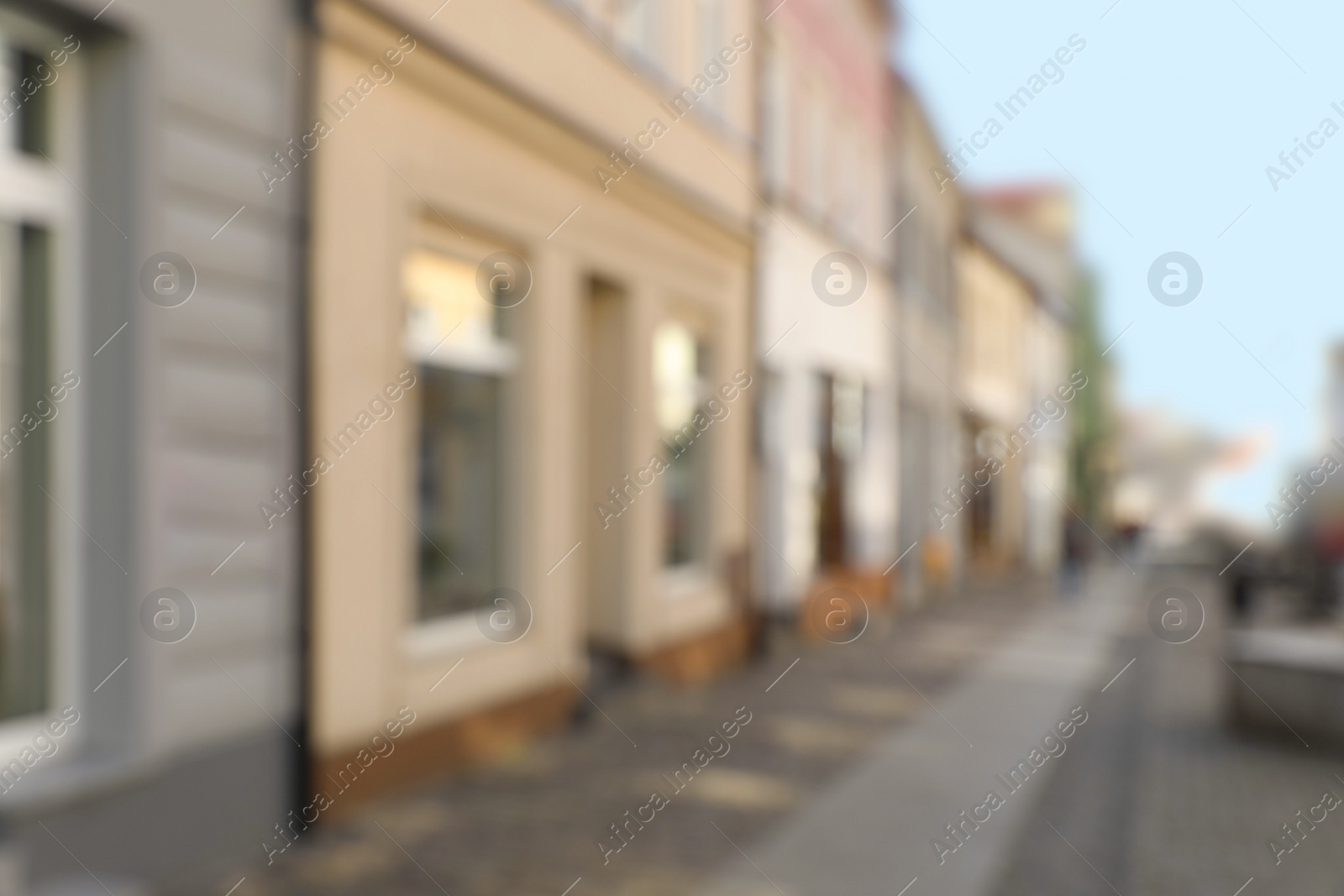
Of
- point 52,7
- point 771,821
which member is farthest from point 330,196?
point 771,821

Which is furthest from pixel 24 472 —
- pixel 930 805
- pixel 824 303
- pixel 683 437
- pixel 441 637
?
pixel 824 303

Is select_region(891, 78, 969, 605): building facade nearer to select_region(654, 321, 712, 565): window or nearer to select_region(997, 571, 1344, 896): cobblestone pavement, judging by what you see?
select_region(654, 321, 712, 565): window

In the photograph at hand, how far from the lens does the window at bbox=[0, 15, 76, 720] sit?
16.2 feet

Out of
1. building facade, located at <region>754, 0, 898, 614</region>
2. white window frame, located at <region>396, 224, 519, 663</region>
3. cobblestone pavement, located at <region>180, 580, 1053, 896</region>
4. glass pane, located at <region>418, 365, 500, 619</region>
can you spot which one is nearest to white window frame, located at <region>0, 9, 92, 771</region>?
cobblestone pavement, located at <region>180, 580, 1053, 896</region>

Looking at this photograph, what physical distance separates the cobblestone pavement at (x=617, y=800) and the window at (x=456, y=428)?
1.26m

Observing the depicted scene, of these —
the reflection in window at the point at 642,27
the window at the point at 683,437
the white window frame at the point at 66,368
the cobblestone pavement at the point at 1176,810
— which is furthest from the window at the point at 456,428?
the cobblestone pavement at the point at 1176,810

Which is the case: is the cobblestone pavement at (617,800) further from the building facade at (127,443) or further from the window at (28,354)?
the window at (28,354)

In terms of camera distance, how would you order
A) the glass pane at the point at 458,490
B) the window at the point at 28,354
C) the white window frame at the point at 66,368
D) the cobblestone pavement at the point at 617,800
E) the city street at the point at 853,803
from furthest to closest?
1. the glass pane at the point at 458,490
2. the city street at the point at 853,803
3. the cobblestone pavement at the point at 617,800
4. the white window frame at the point at 66,368
5. the window at the point at 28,354

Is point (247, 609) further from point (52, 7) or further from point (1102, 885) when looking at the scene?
point (1102, 885)

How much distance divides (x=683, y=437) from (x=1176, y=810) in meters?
6.05

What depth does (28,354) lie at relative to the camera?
16.6ft

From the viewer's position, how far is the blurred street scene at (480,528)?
5199 millimetres

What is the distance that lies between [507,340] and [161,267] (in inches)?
131

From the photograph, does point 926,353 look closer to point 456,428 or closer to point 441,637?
point 456,428
